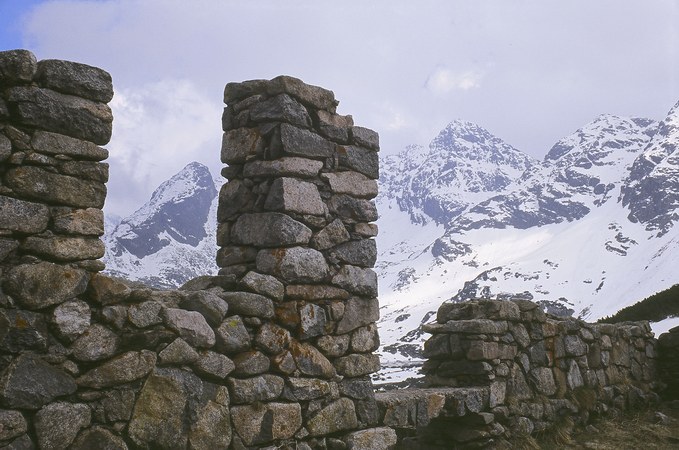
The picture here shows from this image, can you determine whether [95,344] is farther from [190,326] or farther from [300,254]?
[300,254]

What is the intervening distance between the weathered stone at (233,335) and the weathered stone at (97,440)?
1144 millimetres

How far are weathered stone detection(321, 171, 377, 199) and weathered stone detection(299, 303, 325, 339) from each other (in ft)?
3.99

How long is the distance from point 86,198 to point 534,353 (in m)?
7.21

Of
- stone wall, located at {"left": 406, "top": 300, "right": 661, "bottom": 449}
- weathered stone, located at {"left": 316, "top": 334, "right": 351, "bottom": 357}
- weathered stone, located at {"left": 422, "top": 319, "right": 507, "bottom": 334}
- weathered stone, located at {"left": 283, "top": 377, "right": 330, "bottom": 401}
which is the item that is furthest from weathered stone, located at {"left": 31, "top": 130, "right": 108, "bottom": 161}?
weathered stone, located at {"left": 422, "top": 319, "right": 507, "bottom": 334}

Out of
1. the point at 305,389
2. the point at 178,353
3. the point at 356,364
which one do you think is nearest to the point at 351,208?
the point at 356,364

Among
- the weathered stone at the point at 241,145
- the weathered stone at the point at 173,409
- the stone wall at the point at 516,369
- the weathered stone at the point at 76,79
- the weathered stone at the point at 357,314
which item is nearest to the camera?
→ the weathered stone at the point at 76,79

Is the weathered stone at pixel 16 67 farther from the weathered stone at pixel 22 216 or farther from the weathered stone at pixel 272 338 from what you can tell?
the weathered stone at pixel 272 338

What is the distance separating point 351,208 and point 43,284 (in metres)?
3.20

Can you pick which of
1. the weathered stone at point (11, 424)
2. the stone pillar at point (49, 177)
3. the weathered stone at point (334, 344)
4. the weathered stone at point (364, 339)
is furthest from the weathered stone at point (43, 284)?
the weathered stone at point (364, 339)

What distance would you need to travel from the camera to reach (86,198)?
4746 mm

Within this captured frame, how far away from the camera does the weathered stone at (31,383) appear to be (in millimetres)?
4203

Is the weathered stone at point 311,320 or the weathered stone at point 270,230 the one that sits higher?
the weathered stone at point 270,230

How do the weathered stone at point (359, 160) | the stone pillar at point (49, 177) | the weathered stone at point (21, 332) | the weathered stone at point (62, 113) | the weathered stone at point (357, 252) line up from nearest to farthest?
the weathered stone at point (21, 332) < the stone pillar at point (49, 177) < the weathered stone at point (62, 113) < the weathered stone at point (357, 252) < the weathered stone at point (359, 160)

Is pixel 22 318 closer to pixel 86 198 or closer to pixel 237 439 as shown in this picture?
pixel 86 198
